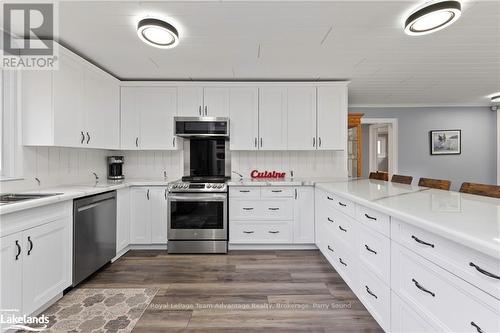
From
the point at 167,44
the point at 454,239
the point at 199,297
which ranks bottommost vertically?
the point at 199,297

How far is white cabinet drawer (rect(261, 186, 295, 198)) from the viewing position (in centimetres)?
332

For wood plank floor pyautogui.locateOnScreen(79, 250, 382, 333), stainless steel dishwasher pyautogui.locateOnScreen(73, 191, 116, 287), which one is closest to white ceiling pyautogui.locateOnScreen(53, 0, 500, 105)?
stainless steel dishwasher pyautogui.locateOnScreen(73, 191, 116, 287)

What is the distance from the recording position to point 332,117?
3.61 metres

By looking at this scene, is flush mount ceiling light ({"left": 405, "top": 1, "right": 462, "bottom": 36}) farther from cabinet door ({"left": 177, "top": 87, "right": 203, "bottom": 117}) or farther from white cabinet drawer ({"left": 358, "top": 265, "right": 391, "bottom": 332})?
cabinet door ({"left": 177, "top": 87, "right": 203, "bottom": 117})

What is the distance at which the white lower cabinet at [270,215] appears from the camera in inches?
130

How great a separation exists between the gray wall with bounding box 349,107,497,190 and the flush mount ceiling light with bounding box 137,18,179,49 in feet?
13.2

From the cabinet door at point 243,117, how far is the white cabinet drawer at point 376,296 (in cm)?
227

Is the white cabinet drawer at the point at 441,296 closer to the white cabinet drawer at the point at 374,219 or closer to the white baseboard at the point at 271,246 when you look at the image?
the white cabinet drawer at the point at 374,219

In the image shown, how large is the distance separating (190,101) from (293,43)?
1.73 meters

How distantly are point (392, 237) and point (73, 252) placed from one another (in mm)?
2569

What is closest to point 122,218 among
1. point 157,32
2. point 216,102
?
point 216,102

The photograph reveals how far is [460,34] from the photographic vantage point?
2246 millimetres

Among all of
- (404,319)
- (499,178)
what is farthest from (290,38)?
(499,178)

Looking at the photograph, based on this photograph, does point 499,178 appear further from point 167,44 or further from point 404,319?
point 167,44
